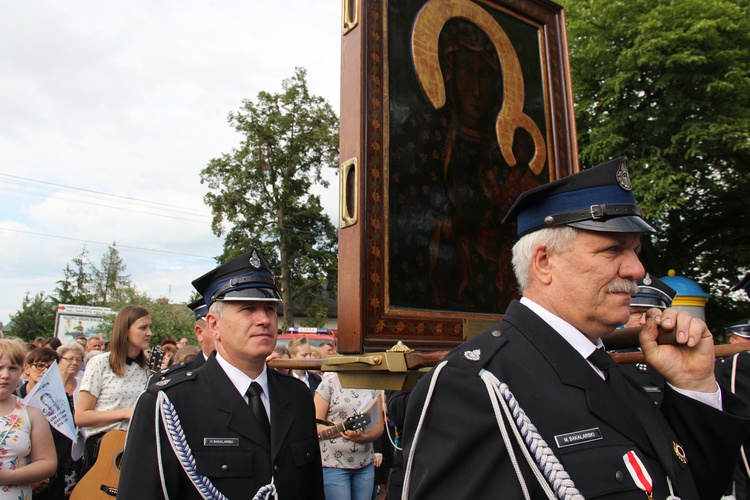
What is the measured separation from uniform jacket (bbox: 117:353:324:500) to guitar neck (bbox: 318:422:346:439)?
7.22ft

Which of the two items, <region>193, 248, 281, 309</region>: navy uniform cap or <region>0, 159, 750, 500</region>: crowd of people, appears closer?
<region>0, 159, 750, 500</region>: crowd of people

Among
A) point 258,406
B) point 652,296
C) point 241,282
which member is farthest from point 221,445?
point 652,296

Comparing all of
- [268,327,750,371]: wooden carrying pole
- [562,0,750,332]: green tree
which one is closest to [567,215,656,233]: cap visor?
[268,327,750,371]: wooden carrying pole

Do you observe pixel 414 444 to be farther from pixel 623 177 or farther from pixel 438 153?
pixel 438 153

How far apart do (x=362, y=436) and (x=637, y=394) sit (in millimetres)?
3593

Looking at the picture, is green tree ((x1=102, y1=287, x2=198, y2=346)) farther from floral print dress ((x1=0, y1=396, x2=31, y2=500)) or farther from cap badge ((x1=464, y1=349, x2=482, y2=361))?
cap badge ((x1=464, y1=349, x2=482, y2=361))

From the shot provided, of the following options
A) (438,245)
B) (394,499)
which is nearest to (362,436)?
(394,499)

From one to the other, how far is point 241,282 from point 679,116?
11880 mm

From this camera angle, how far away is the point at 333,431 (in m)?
4.90

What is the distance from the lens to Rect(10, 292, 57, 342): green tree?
115 feet

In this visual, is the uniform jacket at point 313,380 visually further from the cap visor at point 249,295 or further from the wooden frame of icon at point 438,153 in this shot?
the cap visor at point 249,295

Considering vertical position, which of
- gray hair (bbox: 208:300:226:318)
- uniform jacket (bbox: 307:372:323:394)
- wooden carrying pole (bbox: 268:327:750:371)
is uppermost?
gray hair (bbox: 208:300:226:318)

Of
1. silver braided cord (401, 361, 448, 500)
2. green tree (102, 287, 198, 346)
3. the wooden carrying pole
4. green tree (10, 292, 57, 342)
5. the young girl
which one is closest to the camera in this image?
silver braided cord (401, 361, 448, 500)

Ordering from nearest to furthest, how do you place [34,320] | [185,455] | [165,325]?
[185,455]
[165,325]
[34,320]
